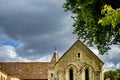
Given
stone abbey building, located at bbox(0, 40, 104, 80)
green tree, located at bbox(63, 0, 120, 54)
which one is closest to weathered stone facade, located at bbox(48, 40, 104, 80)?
stone abbey building, located at bbox(0, 40, 104, 80)

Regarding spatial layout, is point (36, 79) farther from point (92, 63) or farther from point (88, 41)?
point (88, 41)

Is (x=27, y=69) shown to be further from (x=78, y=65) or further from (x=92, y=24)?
(x=92, y=24)

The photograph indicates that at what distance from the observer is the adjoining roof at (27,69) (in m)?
71.6

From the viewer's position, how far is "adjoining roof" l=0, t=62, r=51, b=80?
2817 inches

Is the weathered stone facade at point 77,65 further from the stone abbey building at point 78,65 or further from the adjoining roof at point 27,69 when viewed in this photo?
the adjoining roof at point 27,69

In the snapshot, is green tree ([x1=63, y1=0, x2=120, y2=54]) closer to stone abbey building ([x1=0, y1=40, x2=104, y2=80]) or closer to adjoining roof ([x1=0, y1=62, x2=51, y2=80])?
stone abbey building ([x1=0, y1=40, x2=104, y2=80])

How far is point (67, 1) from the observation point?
3375 centimetres

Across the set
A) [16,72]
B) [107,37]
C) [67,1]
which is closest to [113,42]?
[107,37]

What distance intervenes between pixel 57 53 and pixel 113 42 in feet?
124

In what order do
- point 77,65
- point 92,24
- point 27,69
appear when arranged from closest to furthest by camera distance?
point 92,24 < point 77,65 < point 27,69

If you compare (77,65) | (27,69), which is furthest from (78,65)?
(27,69)

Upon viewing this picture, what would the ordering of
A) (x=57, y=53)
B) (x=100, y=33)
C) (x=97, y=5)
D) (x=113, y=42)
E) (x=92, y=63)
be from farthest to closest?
1. (x=57, y=53)
2. (x=92, y=63)
3. (x=113, y=42)
4. (x=100, y=33)
5. (x=97, y=5)

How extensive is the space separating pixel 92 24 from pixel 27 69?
45.9 m

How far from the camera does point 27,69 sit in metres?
73.5
